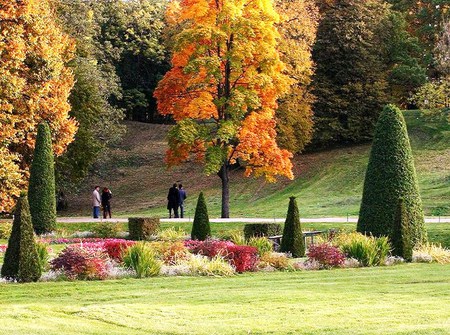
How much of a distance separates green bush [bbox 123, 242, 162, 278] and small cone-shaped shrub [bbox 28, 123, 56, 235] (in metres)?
13.1

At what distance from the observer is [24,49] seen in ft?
124

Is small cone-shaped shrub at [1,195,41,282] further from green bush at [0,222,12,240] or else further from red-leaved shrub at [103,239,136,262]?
green bush at [0,222,12,240]

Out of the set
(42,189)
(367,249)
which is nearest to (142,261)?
(367,249)

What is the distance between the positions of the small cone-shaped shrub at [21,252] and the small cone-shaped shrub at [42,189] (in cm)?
1421

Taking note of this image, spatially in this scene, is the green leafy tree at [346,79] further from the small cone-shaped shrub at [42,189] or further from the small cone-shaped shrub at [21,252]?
the small cone-shaped shrub at [21,252]

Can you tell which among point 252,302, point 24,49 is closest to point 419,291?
point 252,302

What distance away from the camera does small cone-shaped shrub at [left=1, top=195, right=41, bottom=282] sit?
19.2 metres

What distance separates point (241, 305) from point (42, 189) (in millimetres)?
19350

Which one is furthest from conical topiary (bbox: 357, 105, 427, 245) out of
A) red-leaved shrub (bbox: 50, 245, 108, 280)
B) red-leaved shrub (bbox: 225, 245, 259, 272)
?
red-leaved shrub (bbox: 50, 245, 108, 280)

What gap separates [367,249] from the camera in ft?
75.4

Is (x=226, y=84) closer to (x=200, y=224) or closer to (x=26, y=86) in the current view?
(x=26, y=86)

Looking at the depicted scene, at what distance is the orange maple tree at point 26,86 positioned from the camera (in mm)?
35656

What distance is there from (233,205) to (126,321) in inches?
1492

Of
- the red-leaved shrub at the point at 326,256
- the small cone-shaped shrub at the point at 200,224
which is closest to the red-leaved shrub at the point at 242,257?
the red-leaved shrub at the point at 326,256
